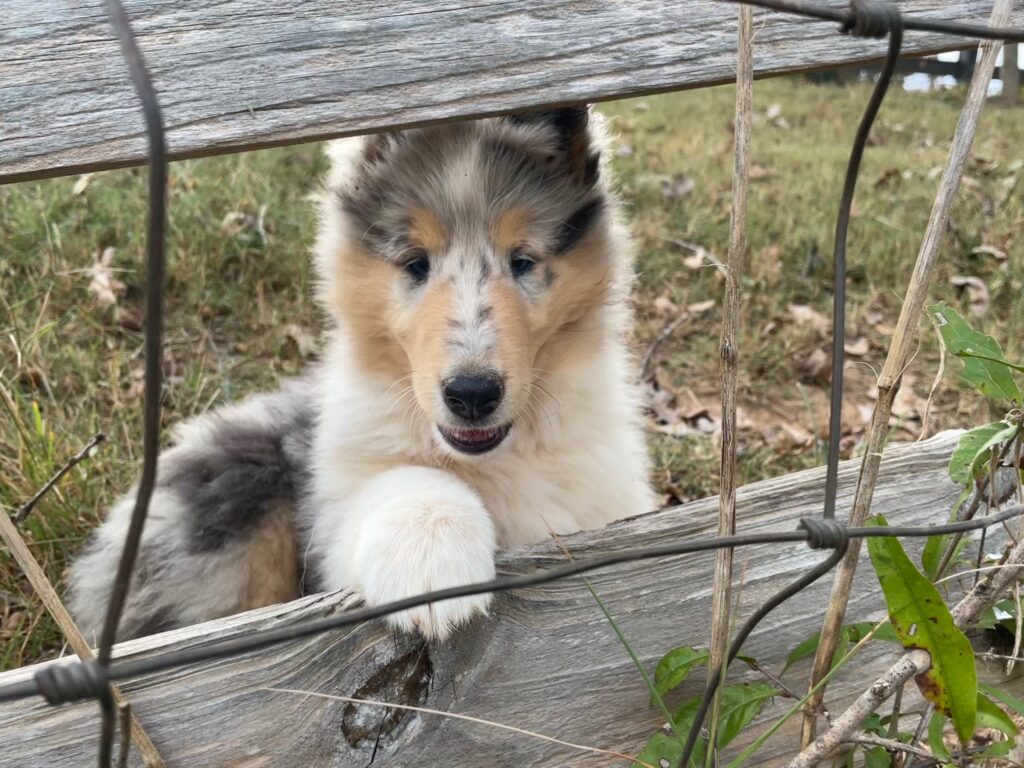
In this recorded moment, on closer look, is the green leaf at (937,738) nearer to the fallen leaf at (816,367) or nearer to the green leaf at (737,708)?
the green leaf at (737,708)

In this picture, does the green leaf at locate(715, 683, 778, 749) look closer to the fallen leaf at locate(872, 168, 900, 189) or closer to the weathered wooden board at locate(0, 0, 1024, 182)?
the weathered wooden board at locate(0, 0, 1024, 182)

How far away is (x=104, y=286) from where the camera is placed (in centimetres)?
434

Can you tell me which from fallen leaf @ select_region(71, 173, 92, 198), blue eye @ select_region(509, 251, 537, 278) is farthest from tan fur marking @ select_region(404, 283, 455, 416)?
fallen leaf @ select_region(71, 173, 92, 198)

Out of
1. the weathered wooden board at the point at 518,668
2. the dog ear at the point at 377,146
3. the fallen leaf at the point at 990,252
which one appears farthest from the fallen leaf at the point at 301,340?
the fallen leaf at the point at 990,252

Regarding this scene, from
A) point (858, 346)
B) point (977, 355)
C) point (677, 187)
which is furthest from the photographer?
point (677, 187)

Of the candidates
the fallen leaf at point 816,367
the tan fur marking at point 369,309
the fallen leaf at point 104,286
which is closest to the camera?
the tan fur marking at point 369,309

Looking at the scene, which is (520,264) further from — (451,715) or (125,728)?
(125,728)

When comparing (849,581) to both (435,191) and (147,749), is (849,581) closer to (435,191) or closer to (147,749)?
(147,749)

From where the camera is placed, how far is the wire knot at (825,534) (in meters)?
1.40

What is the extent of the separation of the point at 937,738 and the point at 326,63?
65.5 inches

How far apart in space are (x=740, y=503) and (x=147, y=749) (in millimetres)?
1341

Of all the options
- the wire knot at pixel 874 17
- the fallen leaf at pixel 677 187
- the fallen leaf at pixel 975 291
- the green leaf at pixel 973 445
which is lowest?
the fallen leaf at pixel 975 291

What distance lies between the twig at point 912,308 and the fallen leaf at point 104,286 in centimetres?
355

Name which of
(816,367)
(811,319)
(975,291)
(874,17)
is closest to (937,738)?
(874,17)
